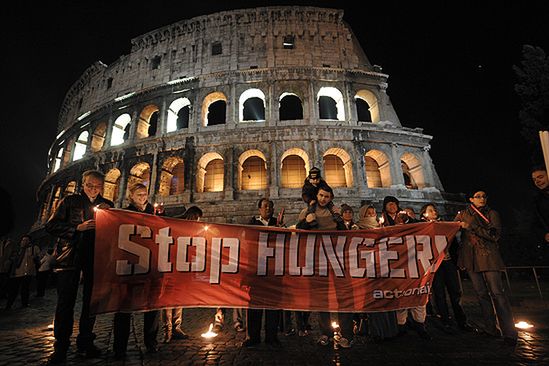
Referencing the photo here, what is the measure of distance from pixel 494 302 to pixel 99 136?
89.9 feet

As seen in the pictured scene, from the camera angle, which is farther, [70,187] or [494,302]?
[70,187]

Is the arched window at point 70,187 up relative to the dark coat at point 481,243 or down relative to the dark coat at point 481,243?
up

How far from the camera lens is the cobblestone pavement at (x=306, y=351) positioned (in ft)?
10.7

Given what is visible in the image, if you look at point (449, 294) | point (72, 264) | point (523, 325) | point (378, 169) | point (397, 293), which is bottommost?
point (523, 325)

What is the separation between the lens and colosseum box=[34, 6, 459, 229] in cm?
1752

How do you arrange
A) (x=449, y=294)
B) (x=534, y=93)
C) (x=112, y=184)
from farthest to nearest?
(x=112, y=184) → (x=534, y=93) → (x=449, y=294)

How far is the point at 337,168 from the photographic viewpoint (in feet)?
63.0

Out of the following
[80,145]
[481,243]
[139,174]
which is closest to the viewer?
[481,243]

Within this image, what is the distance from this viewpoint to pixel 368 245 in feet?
13.4

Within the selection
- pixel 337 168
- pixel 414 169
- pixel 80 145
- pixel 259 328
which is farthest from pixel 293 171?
pixel 80 145

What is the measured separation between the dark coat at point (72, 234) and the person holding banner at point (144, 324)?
0.59 m

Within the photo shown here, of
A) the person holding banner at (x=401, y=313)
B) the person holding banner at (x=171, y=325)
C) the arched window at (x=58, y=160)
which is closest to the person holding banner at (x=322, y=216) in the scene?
the person holding banner at (x=401, y=313)

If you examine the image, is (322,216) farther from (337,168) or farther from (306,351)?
(337,168)

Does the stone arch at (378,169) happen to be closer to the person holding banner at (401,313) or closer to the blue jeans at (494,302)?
the person holding banner at (401,313)
